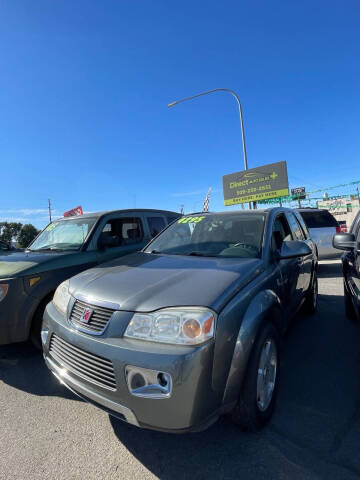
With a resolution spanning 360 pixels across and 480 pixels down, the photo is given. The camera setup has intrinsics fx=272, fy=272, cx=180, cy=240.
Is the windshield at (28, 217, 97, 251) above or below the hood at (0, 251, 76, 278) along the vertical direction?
above

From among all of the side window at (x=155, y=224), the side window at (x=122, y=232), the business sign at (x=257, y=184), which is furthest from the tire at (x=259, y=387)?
the business sign at (x=257, y=184)

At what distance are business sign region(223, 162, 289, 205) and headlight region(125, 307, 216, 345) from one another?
2068 centimetres

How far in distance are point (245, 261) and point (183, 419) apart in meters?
1.33

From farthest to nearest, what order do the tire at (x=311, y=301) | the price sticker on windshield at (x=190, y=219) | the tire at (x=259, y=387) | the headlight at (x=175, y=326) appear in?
the tire at (x=311, y=301)
the price sticker on windshield at (x=190, y=219)
the tire at (x=259, y=387)
the headlight at (x=175, y=326)

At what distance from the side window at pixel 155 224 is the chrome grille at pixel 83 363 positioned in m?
3.11

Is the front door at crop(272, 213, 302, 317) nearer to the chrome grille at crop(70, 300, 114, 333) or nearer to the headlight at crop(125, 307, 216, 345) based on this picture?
the headlight at crop(125, 307, 216, 345)

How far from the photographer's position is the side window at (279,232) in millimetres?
2974

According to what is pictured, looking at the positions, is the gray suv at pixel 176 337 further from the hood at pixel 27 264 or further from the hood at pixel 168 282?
the hood at pixel 27 264

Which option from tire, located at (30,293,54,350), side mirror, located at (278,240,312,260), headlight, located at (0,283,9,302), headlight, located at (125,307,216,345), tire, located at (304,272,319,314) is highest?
side mirror, located at (278,240,312,260)

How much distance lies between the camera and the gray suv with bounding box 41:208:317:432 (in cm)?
158

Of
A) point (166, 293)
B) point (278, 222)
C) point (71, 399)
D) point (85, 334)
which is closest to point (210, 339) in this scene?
point (166, 293)

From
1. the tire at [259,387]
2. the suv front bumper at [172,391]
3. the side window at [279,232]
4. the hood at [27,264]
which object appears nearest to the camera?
the suv front bumper at [172,391]

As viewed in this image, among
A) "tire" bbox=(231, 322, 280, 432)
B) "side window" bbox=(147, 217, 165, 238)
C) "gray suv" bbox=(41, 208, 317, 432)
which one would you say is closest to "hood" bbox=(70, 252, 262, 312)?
"gray suv" bbox=(41, 208, 317, 432)

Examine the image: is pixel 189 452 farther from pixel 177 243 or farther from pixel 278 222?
pixel 278 222
